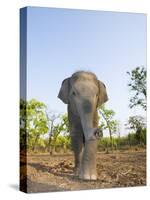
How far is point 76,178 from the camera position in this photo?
38.2 ft

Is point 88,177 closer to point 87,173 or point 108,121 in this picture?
point 87,173

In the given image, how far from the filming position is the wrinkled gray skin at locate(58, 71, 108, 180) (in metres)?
11.6

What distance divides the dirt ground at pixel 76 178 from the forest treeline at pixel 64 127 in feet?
0.38

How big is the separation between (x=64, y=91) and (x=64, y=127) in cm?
50

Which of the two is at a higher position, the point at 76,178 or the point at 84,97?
the point at 84,97

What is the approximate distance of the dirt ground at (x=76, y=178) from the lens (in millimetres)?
11281

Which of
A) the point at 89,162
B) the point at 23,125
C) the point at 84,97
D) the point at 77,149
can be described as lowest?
the point at 89,162

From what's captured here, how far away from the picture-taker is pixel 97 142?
11781 millimetres

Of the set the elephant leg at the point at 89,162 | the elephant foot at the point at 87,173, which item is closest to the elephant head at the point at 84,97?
the elephant leg at the point at 89,162

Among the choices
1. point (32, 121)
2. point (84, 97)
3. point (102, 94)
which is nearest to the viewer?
point (32, 121)

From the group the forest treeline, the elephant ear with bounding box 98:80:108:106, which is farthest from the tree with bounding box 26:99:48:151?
the elephant ear with bounding box 98:80:108:106

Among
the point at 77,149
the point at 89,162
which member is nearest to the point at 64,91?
the point at 77,149

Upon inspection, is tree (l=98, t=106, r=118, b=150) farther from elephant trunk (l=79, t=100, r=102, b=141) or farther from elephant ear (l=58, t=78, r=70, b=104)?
elephant ear (l=58, t=78, r=70, b=104)

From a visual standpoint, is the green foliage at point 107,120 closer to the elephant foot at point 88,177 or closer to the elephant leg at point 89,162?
the elephant leg at point 89,162
